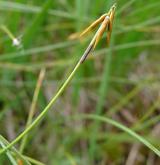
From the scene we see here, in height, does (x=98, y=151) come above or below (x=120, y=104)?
below

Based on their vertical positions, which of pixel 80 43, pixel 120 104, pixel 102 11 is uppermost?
pixel 102 11

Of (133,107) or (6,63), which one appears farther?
(133,107)

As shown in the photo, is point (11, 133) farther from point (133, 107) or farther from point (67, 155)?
point (133, 107)

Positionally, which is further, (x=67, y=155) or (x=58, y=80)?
(x=58, y=80)

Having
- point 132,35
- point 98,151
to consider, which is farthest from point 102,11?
point 98,151

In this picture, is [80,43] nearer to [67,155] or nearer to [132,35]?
[132,35]

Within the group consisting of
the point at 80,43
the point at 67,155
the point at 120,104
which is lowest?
the point at 67,155

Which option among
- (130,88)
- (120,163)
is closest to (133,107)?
(130,88)
